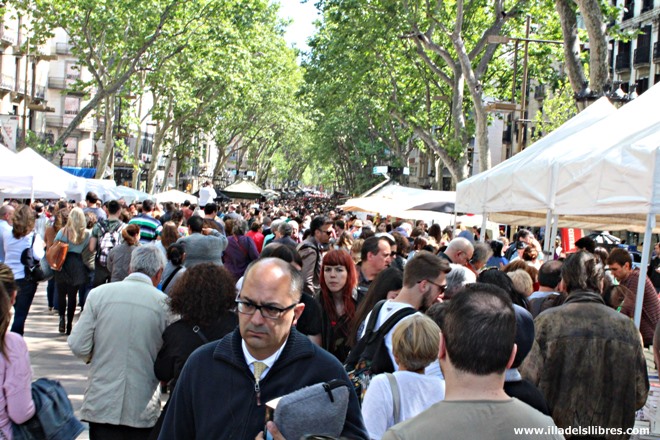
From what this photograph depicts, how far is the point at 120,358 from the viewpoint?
5.23 m

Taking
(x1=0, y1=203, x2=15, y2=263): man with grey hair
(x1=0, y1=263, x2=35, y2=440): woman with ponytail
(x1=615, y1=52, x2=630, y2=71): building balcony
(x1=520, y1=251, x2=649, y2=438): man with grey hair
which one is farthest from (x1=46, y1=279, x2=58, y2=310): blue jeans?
(x1=615, y1=52, x2=630, y2=71): building balcony

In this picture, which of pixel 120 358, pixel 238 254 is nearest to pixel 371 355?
pixel 120 358

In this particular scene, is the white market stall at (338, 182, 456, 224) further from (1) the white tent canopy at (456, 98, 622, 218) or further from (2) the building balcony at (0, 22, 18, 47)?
(2) the building balcony at (0, 22, 18, 47)

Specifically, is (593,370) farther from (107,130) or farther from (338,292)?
(107,130)

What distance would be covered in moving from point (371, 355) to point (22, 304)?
19.3ft

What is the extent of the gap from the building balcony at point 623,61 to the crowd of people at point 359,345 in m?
38.2

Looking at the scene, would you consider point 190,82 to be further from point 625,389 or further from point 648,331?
point 625,389

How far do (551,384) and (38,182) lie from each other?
11884 millimetres

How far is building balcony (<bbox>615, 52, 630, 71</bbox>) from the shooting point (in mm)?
45031

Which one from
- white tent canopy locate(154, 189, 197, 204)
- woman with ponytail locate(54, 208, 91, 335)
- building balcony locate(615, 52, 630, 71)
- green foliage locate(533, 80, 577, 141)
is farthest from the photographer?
building balcony locate(615, 52, 630, 71)

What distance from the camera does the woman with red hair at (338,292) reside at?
22.5 ft

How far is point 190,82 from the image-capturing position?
3781cm

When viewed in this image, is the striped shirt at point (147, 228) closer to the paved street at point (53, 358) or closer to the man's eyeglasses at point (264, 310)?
the paved street at point (53, 358)

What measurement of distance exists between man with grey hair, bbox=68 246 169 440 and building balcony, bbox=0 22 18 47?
41681 mm
